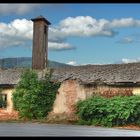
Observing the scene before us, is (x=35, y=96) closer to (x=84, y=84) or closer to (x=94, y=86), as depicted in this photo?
(x=84, y=84)

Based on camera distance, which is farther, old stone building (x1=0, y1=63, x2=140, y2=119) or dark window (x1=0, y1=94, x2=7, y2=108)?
dark window (x1=0, y1=94, x2=7, y2=108)

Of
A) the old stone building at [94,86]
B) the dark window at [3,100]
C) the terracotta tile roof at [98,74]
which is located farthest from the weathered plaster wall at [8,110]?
the old stone building at [94,86]

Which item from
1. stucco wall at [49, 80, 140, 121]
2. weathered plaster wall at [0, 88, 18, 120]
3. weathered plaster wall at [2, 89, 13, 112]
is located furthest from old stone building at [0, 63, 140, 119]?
weathered plaster wall at [2, 89, 13, 112]

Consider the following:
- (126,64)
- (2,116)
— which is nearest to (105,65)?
(126,64)

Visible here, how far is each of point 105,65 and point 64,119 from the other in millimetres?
7399

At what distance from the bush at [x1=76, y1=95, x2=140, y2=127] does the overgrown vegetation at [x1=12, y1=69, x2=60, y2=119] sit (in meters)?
3.91

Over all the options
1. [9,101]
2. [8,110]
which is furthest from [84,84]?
[8,110]

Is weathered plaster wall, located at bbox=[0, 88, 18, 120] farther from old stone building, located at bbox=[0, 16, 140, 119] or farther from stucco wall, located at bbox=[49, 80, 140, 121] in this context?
stucco wall, located at bbox=[49, 80, 140, 121]

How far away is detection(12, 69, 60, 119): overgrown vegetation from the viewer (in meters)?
26.0

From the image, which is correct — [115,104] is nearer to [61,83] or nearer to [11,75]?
[61,83]

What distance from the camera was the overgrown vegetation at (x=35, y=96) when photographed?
85.3 ft

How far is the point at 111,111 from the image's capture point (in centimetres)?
2159

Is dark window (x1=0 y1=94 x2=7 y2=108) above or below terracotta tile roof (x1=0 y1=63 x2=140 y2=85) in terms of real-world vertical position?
below

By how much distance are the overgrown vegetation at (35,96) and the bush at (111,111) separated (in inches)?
154
